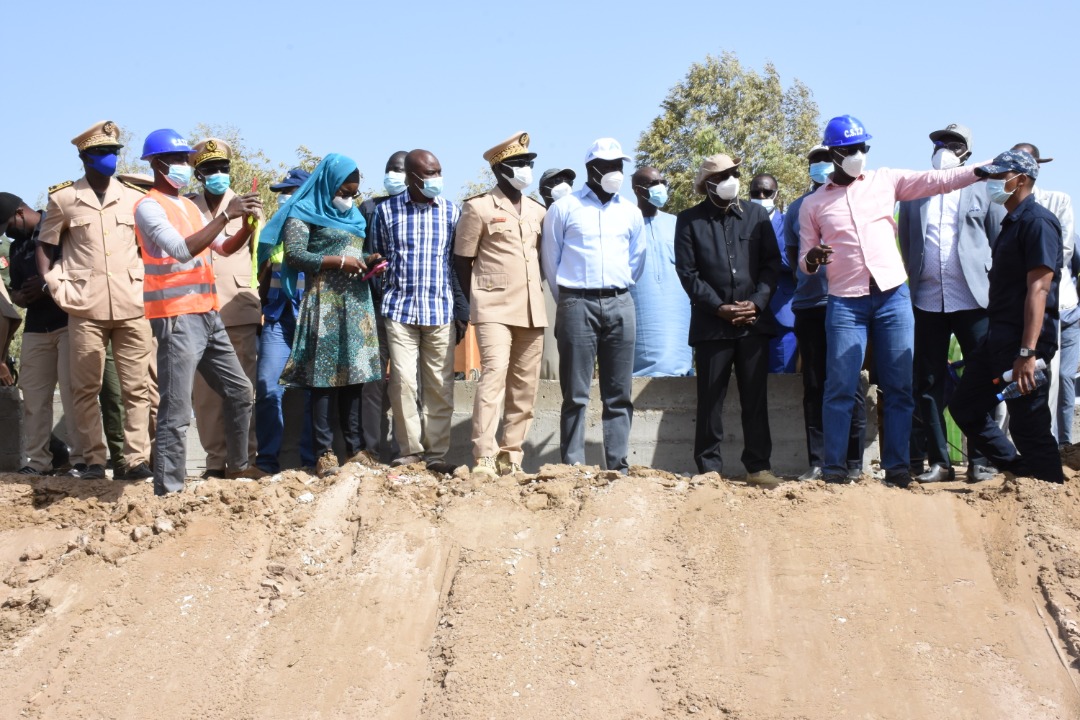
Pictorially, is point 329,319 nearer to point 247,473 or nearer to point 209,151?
point 247,473

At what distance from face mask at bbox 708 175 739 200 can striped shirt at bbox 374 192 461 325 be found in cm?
174

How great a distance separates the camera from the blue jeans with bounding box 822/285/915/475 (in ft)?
22.6

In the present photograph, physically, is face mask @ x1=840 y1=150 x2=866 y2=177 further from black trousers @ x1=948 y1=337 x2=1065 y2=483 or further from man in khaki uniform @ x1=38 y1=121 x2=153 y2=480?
man in khaki uniform @ x1=38 y1=121 x2=153 y2=480

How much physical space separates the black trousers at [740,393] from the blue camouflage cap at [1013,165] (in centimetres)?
177

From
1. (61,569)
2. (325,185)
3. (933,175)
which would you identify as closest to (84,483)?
(61,569)

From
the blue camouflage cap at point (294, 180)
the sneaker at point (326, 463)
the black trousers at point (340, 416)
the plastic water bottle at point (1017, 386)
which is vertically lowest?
the sneaker at point (326, 463)

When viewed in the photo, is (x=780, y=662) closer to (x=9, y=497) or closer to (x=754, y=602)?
(x=754, y=602)

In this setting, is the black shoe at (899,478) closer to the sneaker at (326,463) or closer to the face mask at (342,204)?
the sneaker at (326,463)

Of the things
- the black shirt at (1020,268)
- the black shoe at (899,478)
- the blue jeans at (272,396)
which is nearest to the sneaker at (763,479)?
the black shoe at (899,478)

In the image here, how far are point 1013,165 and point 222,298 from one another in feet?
16.8

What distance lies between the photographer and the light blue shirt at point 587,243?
24.2 feet

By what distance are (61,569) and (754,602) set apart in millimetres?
3923

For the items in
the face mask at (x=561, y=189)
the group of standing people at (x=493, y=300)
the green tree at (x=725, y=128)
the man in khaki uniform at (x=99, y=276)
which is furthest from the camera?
the green tree at (x=725, y=128)

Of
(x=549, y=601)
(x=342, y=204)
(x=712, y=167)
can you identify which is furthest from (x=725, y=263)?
(x=549, y=601)
